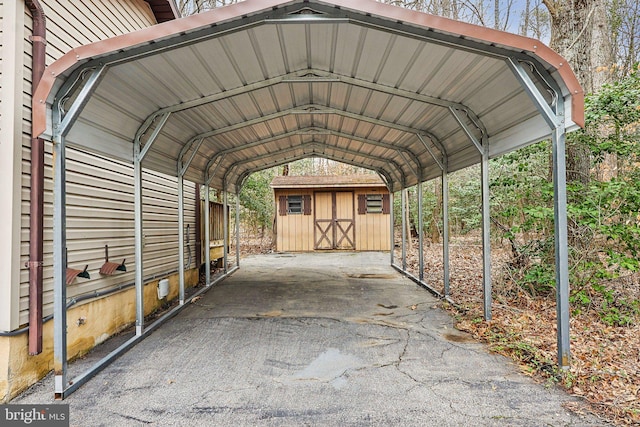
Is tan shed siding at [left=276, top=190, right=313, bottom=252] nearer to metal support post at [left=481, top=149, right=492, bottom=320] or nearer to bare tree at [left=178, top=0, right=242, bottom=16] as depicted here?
bare tree at [left=178, top=0, right=242, bottom=16]

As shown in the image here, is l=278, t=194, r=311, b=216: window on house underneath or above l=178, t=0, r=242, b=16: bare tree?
underneath

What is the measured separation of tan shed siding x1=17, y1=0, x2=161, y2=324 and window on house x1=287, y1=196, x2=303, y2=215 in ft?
26.5

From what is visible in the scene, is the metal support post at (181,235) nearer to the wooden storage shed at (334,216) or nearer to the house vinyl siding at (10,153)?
the house vinyl siding at (10,153)

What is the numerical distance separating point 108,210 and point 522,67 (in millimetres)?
4435

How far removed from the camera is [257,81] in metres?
4.16

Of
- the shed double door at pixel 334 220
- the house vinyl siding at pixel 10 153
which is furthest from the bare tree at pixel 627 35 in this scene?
the house vinyl siding at pixel 10 153

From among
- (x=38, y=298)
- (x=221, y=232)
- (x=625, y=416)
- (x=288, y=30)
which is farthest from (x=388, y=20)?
(x=221, y=232)

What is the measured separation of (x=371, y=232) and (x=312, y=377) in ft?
34.5

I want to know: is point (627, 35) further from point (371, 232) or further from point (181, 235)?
point (181, 235)

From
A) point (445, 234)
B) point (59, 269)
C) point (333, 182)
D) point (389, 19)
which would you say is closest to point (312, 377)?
point (59, 269)

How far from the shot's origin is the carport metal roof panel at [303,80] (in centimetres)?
268

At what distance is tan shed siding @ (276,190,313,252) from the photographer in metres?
13.4

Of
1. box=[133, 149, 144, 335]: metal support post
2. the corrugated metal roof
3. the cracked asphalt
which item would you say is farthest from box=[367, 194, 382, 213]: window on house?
box=[133, 149, 144, 335]: metal support post

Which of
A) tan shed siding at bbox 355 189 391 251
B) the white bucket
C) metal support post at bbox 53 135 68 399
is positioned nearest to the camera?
metal support post at bbox 53 135 68 399
